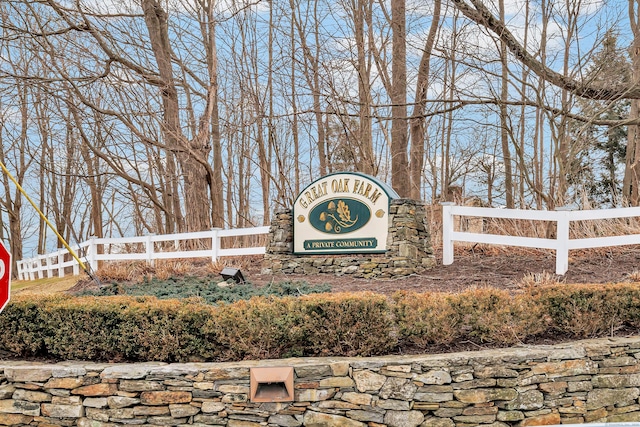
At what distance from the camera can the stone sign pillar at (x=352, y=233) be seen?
8141 mm

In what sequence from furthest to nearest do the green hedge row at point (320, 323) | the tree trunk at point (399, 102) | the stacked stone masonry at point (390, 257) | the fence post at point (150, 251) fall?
the fence post at point (150, 251), the tree trunk at point (399, 102), the stacked stone masonry at point (390, 257), the green hedge row at point (320, 323)

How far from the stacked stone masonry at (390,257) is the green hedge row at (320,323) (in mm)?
3098

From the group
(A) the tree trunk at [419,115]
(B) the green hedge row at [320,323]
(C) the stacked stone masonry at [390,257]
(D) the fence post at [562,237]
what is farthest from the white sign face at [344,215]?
(B) the green hedge row at [320,323]

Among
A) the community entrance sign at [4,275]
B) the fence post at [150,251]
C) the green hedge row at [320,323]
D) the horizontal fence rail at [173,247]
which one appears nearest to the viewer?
the community entrance sign at [4,275]

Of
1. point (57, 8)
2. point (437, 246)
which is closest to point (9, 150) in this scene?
point (57, 8)

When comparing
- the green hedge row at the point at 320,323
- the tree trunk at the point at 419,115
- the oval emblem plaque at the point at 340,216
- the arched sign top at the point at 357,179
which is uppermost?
the tree trunk at the point at 419,115

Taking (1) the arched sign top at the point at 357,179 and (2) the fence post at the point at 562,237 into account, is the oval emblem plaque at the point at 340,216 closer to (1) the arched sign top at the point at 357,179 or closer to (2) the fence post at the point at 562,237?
(1) the arched sign top at the point at 357,179

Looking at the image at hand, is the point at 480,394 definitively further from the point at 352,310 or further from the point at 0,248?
the point at 0,248

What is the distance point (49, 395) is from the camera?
456 centimetres

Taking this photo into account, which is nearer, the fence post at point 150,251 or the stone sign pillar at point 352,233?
the stone sign pillar at point 352,233

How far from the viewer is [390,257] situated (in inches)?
319

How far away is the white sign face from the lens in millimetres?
8258

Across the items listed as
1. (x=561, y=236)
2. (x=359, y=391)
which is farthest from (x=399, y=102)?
(x=359, y=391)

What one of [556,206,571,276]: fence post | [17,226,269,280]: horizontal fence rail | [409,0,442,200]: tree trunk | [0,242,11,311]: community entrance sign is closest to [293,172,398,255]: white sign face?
[17,226,269,280]: horizontal fence rail
